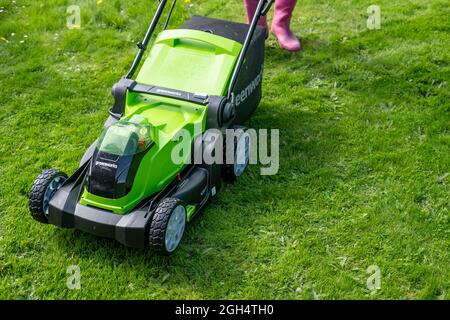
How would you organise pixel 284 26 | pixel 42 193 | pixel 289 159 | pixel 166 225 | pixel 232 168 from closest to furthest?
pixel 166 225 < pixel 42 193 < pixel 232 168 < pixel 289 159 < pixel 284 26

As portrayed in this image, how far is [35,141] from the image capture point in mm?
3699

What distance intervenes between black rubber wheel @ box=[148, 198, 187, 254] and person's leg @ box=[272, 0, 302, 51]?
2.08m

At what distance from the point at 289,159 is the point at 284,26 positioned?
1348 millimetres

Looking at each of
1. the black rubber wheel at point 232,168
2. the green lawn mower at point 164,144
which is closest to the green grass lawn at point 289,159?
the black rubber wheel at point 232,168

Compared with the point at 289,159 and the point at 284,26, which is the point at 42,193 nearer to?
the point at 289,159

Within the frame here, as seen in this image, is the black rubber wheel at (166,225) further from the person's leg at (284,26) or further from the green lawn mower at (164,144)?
the person's leg at (284,26)

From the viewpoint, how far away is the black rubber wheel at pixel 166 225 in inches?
106

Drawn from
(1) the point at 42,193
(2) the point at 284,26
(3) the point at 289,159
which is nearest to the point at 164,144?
(1) the point at 42,193

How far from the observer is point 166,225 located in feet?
8.86

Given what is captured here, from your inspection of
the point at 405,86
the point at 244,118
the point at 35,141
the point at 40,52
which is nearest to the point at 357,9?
the point at 405,86

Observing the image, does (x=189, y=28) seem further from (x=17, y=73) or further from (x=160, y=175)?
(x=17, y=73)

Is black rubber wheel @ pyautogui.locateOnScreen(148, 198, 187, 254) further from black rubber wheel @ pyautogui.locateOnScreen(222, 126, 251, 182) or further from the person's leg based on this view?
the person's leg

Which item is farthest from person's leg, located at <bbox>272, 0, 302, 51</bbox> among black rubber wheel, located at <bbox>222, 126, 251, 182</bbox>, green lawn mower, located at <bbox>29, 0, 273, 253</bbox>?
black rubber wheel, located at <bbox>222, 126, 251, 182</bbox>

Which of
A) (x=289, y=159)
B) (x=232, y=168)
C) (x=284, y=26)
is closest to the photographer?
(x=232, y=168)
